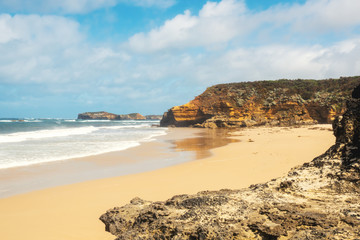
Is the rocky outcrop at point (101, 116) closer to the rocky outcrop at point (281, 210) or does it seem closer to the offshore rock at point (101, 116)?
the offshore rock at point (101, 116)

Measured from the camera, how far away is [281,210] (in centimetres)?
275

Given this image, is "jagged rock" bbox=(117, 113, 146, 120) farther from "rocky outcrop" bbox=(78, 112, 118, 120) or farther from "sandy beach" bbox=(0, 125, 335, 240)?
"sandy beach" bbox=(0, 125, 335, 240)

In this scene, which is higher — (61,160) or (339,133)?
(339,133)

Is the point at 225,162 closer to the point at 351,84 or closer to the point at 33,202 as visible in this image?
the point at 33,202

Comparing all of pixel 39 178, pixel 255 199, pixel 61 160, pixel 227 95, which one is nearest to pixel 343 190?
pixel 255 199

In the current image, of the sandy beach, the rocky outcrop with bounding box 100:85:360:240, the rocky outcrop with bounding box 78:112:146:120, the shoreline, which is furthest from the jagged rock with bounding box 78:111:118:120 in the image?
the rocky outcrop with bounding box 100:85:360:240

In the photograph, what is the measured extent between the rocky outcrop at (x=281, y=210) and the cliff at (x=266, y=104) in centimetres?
3140

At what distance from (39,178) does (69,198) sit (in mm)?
2680

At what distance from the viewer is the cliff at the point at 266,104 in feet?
110

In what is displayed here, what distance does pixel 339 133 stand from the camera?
3.84m

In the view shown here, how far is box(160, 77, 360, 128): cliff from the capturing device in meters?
33.6

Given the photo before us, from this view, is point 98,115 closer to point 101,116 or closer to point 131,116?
point 101,116

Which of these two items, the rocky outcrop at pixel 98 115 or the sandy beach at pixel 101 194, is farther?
the rocky outcrop at pixel 98 115

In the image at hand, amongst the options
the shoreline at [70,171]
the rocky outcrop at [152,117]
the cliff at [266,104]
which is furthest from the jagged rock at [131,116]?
the shoreline at [70,171]
